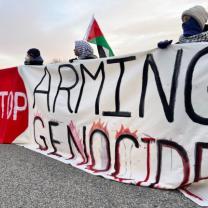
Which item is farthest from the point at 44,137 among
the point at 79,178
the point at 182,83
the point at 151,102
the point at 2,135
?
the point at 182,83

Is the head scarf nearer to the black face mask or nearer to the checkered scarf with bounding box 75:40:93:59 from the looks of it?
the black face mask

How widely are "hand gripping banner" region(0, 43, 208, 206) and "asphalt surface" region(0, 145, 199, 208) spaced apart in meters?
0.16

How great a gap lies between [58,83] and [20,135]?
143 centimetres

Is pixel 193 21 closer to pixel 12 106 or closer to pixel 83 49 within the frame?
pixel 83 49

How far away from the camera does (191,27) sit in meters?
4.53

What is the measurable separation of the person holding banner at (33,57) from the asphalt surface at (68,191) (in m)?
2.82

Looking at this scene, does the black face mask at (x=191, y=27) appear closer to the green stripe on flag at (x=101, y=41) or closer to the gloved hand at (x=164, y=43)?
the gloved hand at (x=164, y=43)

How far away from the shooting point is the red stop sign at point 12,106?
6832 mm

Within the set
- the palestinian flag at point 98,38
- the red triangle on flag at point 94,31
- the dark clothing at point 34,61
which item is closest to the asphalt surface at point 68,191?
the dark clothing at point 34,61

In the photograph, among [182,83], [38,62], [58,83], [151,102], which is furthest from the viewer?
[38,62]

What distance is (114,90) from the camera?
15.5 ft

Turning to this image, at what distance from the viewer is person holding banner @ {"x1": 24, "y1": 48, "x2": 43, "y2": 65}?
7453 millimetres

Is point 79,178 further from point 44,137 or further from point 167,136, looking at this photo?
point 44,137

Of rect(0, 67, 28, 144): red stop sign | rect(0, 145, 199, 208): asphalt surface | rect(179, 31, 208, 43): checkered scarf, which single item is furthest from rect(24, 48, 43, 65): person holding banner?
rect(179, 31, 208, 43): checkered scarf
